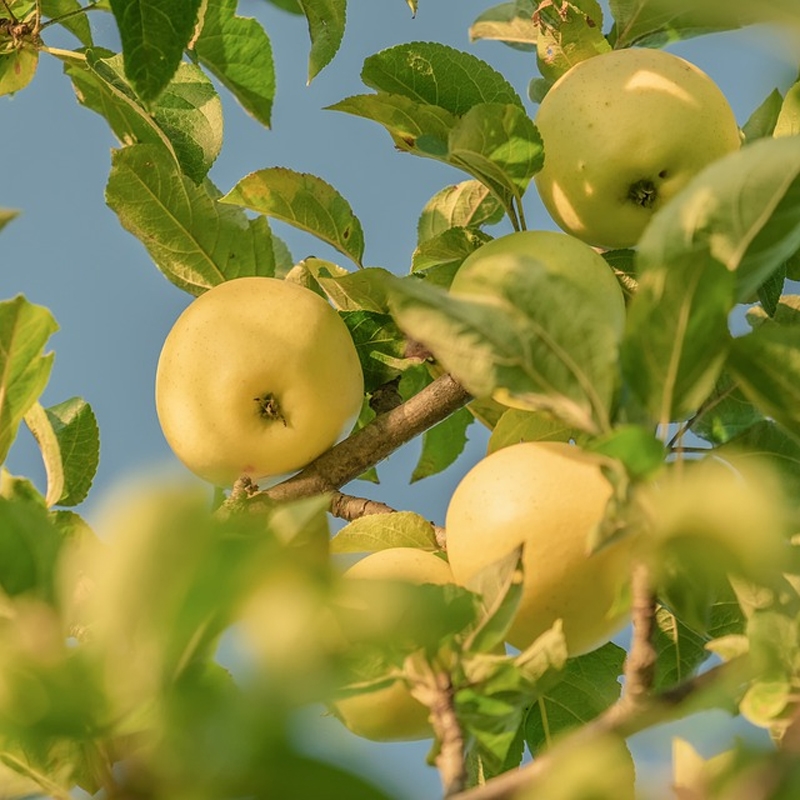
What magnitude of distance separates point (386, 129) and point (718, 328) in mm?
748

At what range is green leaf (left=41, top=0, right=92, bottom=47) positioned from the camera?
1640 mm

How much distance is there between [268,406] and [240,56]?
1.79 feet

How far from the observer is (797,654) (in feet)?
2.34

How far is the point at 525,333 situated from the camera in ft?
2.29

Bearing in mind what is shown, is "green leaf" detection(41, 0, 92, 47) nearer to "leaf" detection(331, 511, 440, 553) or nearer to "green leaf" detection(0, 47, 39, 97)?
"green leaf" detection(0, 47, 39, 97)

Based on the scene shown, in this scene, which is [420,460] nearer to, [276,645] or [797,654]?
[797,654]

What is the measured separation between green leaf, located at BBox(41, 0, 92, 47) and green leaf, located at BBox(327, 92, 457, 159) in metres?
0.57

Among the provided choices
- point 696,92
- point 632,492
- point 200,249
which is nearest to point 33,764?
point 632,492

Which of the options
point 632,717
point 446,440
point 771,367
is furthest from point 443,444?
point 632,717

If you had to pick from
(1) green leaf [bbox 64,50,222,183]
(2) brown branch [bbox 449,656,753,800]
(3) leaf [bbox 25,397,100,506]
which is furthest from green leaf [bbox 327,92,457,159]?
(2) brown branch [bbox 449,656,753,800]

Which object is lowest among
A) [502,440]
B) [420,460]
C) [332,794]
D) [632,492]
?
[420,460]

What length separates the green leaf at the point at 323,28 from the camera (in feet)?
4.53

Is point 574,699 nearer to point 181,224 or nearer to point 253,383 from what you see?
point 253,383

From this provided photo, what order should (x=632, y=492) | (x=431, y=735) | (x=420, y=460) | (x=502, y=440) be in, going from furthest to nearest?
(x=420, y=460) → (x=502, y=440) → (x=431, y=735) → (x=632, y=492)
